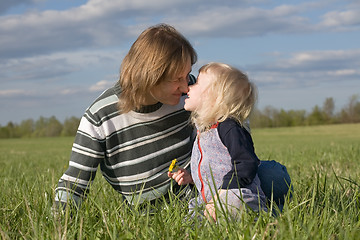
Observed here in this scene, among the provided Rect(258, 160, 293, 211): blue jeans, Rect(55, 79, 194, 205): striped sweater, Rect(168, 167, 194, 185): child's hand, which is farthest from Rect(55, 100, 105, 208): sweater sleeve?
Rect(258, 160, 293, 211): blue jeans

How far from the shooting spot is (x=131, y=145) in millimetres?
3451

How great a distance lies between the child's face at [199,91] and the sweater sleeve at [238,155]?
296mm

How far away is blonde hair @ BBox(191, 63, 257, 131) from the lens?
285 centimetres

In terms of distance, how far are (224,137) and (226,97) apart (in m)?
0.28

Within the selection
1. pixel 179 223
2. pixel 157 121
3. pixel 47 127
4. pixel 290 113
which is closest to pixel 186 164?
pixel 157 121

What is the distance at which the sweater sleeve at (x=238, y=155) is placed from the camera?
2637 mm

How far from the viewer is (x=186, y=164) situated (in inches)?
141

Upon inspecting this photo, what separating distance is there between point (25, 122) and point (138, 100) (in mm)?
70761

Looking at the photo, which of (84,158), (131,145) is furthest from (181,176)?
(84,158)

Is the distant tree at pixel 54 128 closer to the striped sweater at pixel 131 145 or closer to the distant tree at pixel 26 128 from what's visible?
the distant tree at pixel 26 128

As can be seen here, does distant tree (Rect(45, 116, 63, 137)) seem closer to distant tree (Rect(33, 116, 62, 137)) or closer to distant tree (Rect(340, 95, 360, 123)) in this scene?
distant tree (Rect(33, 116, 62, 137))

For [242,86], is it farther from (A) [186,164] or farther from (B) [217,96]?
(A) [186,164]

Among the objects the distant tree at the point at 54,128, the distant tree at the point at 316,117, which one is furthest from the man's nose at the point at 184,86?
the distant tree at the point at 54,128

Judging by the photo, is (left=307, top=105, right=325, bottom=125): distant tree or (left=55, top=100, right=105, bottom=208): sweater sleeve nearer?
(left=55, top=100, right=105, bottom=208): sweater sleeve
